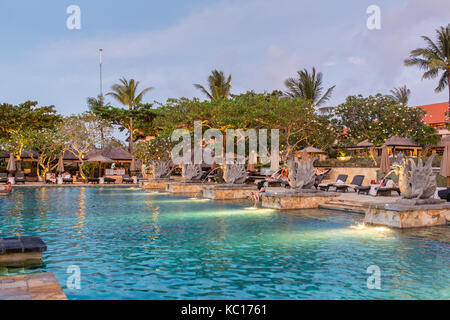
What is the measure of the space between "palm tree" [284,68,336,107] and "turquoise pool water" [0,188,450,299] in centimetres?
2919

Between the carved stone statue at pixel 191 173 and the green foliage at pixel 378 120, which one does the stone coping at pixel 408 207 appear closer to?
the carved stone statue at pixel 191 173

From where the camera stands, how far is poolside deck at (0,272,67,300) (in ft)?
13.2

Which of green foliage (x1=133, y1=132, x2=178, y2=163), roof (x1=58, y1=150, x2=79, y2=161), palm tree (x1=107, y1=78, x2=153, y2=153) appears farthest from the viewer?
palm tree (x1=107, y1=78, x2=153, y2=153)

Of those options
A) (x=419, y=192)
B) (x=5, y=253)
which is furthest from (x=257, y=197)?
(x=5, y=253)

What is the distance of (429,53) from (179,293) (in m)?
35.6

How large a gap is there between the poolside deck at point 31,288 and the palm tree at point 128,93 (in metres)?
42.5

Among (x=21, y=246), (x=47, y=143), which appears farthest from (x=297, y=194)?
(x=47, y=143)

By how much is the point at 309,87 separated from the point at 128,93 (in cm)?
2098

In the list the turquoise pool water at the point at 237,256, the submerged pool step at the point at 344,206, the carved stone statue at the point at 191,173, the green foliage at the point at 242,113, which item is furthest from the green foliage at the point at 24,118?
the submerged pool step at the point at 344,206

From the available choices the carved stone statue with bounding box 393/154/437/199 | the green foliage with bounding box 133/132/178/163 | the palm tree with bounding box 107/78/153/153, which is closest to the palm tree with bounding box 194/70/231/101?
the green foliage with bounding box 133/132/178/163

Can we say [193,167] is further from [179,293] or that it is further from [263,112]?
[179,293]

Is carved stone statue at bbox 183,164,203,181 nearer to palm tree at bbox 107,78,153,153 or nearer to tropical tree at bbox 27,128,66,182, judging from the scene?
tropical tree at bbox 27,128,66,182

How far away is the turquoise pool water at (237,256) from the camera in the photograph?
4.73m

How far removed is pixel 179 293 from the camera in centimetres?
460
